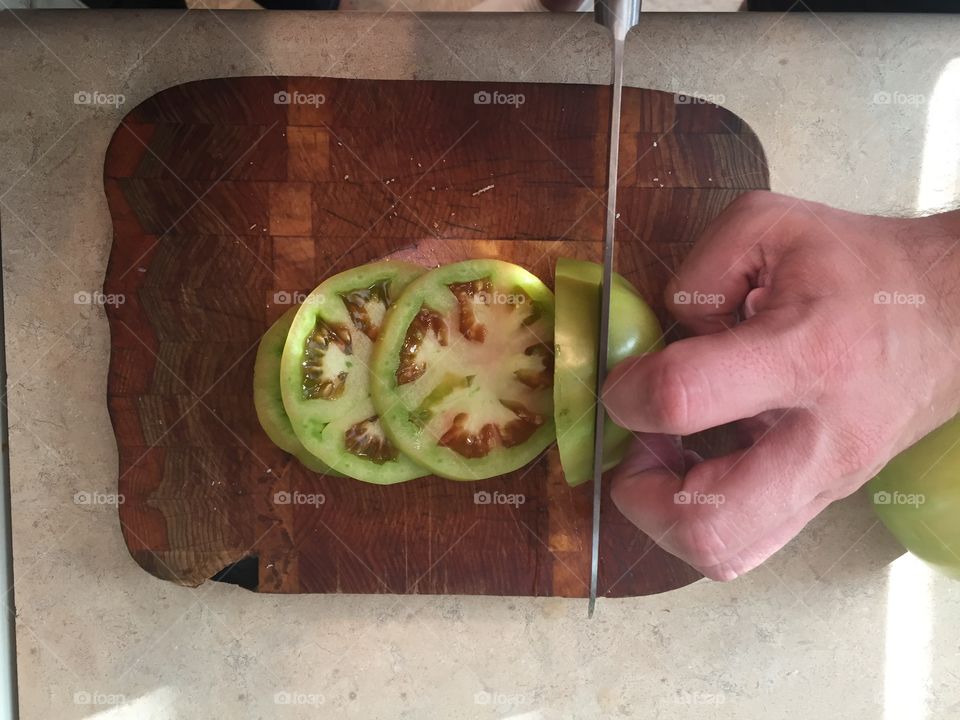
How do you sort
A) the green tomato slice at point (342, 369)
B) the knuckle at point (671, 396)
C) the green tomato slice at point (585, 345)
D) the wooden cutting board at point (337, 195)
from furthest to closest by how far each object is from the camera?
the wooden cutting board at point (337, 195)
the green tomato slice at point (342, 369)
the green tomato slice at point (585, 345)
the knuckle at point (671, 396)

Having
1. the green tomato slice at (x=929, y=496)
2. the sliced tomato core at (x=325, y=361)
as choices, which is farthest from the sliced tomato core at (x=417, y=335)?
the green tomato slice at (x=929, y=496)

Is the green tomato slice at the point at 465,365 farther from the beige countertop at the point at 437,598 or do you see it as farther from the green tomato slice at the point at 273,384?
the beige countertop at the point at 437,598

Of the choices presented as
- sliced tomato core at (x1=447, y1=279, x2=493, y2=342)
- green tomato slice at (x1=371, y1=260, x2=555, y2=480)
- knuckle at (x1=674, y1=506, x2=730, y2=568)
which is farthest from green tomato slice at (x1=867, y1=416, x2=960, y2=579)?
sliced tomato core at (x1=447, y1=279, x2=493, y2=342)

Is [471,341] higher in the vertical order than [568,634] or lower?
higher

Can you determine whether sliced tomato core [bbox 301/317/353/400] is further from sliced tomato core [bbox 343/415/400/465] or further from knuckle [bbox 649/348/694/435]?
knuckle [bbox 649/348/694/435]

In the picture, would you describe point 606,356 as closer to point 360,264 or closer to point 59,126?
point 360,264

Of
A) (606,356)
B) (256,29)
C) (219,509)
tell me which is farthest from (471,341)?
(256,29)

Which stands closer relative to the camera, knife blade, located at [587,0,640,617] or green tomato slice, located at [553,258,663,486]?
knife blade, located at [587,0,640,617]
